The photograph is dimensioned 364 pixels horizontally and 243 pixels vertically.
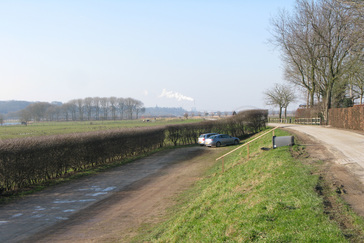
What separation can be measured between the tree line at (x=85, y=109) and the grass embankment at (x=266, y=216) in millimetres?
120539

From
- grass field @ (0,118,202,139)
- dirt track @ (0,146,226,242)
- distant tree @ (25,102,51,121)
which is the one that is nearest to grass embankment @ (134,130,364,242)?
dirt track @ (0,146,226,242)

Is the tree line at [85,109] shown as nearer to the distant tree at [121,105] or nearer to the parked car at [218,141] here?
the distant tree at [121,105]

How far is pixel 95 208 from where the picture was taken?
1131 cm

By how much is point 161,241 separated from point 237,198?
8.75 ft

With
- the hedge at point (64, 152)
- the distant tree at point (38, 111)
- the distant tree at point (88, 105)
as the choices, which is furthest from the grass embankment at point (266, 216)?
the distant tree at point (88, 105)

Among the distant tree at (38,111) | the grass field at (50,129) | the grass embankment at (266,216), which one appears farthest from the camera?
the distant tree at (38,111)

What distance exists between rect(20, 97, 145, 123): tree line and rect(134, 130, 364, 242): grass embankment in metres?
121

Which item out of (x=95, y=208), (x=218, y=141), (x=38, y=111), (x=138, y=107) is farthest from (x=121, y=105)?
(x=95, y=208)

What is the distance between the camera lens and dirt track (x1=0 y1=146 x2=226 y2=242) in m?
8.72

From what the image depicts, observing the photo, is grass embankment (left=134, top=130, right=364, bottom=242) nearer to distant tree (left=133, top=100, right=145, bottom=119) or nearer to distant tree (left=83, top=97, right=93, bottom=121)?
distant tree (left=83, top=97, right=93, bottom=121)

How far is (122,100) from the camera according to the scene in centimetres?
18050

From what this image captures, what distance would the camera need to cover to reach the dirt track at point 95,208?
8.72 m

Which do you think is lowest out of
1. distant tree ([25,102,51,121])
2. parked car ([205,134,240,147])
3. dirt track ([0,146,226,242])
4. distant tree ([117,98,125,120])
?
dirt track ([0,146,226,242])

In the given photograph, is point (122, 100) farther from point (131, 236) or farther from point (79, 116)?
point (131, 236)
